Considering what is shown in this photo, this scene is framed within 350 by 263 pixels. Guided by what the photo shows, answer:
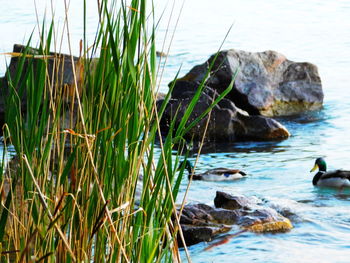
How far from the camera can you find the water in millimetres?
6902

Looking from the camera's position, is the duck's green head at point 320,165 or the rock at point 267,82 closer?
the duck's green head at point 320,165

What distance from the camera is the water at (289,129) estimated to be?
272 inches

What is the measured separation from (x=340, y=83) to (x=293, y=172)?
21.5 feet

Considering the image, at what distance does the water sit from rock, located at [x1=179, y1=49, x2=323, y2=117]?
1.42 feet

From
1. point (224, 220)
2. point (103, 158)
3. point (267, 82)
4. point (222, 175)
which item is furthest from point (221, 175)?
point (103, 158)

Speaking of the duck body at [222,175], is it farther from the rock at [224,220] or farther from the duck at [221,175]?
the rock at [224,220]

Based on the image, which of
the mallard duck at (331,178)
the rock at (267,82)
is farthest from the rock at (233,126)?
the mallard duck at (331,178)

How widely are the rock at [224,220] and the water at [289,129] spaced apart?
0.33 ft

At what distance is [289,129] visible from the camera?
42.4ft

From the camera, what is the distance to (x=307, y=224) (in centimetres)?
751

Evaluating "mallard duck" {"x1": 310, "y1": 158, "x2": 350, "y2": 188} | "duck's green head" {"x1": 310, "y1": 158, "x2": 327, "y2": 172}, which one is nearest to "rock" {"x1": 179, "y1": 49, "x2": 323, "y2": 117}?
"duck's green head" {"x1": 310, "y1": 158, "x2": 327, "y2": 172}

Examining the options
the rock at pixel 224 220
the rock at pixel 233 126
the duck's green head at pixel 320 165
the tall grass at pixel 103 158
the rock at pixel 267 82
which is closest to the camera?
the tall grass at pixel 103 158

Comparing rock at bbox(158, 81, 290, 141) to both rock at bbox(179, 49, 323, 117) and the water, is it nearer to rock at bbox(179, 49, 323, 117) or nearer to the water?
the water

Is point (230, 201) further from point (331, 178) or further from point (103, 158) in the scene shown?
point (103, 158)
